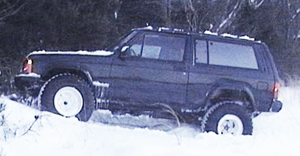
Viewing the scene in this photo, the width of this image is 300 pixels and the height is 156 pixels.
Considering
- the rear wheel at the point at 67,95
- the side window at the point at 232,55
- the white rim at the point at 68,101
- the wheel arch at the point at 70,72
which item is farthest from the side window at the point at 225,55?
the white rim at the point at 68,101

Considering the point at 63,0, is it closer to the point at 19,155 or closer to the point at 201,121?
the point at 201,121

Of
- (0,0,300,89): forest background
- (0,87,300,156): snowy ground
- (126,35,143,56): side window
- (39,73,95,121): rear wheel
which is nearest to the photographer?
(0,87,300,156): snowy ground

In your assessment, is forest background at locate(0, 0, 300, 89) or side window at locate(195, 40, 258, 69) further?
forest background at locate(0, 0, 300, 89)

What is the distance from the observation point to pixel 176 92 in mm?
10242

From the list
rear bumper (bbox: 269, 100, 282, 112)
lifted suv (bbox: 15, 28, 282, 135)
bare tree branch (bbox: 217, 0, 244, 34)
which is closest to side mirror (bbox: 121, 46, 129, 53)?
lifted suv (bbox: 15, 28, 282, 135)

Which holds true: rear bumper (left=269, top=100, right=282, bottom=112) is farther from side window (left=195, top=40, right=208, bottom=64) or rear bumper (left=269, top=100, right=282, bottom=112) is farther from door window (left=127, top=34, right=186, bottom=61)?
door window (left=127, top=34, right=186, bottom=61)

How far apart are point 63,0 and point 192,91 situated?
6010 millimetres

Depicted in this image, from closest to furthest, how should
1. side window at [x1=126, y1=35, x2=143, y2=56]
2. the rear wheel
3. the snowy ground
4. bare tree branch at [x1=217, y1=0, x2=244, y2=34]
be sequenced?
the snowy ground, the rear wheel, side window at [x1=126, y1=35, x2=143, y2=56], bare tree branch at [x1=217, y1=0, x2=244, y2=34]

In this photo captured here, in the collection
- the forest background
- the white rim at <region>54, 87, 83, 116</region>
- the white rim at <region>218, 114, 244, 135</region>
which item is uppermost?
the forest background

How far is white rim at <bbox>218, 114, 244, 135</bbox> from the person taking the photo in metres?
10.2

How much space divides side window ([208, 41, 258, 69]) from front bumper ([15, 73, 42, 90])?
2.83 metres

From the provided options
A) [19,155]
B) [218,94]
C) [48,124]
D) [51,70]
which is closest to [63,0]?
[51,70]

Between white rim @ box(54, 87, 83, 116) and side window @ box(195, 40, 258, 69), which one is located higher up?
side window @ box(195, 40, 258, 69)

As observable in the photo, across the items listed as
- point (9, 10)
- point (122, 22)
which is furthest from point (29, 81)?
point (122, 22)
